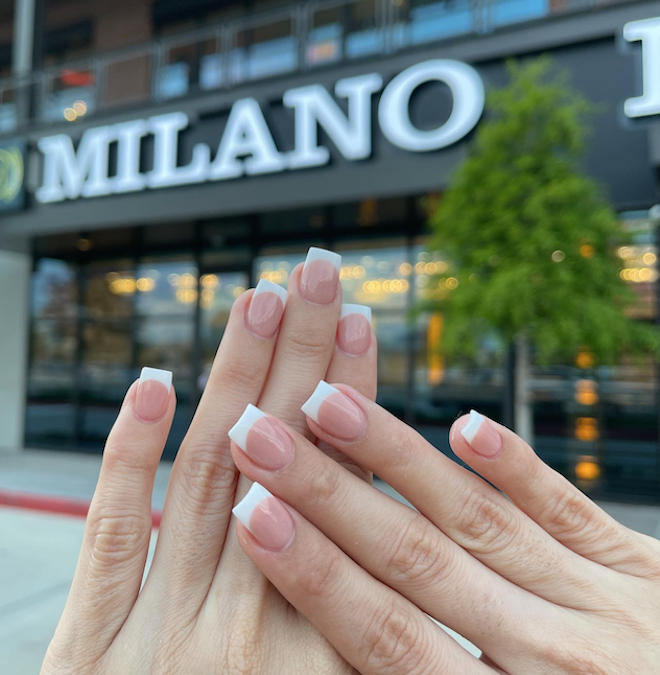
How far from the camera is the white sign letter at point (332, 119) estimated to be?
24.1 feet

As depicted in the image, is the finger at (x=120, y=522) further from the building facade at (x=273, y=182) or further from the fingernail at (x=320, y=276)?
the building facade at (x=273, y=182)

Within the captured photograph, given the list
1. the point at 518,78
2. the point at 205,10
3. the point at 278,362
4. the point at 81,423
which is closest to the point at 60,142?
the point at 205,10

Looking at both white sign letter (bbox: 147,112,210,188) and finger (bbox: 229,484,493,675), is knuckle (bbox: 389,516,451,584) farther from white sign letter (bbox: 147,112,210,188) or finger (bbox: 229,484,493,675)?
white sign letter (bbox: 147,112,210,188)

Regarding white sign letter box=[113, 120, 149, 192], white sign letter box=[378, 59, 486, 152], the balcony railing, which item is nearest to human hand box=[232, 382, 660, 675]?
white sign letter box=[378, 59, 486, 152]

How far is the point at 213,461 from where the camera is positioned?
102 cm

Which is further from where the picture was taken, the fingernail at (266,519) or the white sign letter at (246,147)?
the white sign letter at (246,147)

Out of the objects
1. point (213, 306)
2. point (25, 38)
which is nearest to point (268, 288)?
point (213, 306)

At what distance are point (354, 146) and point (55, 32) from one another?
10.4 metres

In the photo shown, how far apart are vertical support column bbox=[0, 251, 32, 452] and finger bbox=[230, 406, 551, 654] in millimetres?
12995

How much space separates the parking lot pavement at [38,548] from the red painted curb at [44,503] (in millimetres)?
76

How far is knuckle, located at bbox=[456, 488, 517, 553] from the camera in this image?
1.01m

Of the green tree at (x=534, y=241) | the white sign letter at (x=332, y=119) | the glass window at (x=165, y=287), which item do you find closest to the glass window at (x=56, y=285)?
the glass window at (x=165, y=287)

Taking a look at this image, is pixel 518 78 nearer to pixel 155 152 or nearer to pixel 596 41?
pixel 596 41

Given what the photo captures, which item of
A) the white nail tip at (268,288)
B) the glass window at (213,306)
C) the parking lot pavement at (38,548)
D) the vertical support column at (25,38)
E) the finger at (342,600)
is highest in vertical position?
the vertical support column at (25,38)
